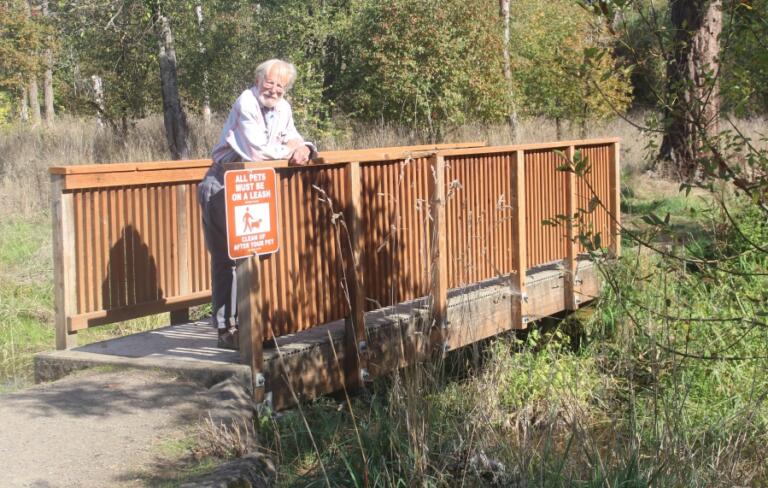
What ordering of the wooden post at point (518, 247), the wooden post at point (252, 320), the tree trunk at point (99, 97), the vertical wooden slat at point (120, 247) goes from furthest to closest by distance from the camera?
1. the tree trunk at point (99, 97)
2. the wooden post at point (518, 247)
3. the vertical wooden slat at point (120, 247)
4. the wooden post at point (252, 320)

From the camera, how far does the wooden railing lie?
6234 millimetres

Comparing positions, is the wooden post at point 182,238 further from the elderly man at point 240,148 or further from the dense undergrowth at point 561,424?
the dense undergrowth at point 561,424

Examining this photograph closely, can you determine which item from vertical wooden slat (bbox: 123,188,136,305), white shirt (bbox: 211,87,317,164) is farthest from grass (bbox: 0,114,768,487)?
white shirt (bbox: 211,87,317,164)

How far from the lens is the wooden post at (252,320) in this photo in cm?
568

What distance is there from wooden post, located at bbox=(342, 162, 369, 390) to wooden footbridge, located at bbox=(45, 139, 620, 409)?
0.4 inches

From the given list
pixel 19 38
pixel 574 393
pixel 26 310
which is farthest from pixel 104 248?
pixel 19 38

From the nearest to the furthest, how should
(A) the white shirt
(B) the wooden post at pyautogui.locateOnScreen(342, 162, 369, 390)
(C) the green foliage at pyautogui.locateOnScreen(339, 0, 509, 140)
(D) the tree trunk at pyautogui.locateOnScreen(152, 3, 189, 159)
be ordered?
1. (A) the white shirt
2. (B) the wooden post at pyautogui.locateOnScreen(342, 162, 369, 390)
3. (D) the tree trunk at pyautogui.locateOnScreen(152, 3, 189, 159)
4. (C) the green foliage at pyautogui.locateOnScreen(339, 0, 509, 140)

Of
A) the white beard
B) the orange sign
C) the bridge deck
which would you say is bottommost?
the bridge deck

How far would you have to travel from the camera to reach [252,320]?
18.8 feet

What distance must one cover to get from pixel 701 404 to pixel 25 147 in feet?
50.4

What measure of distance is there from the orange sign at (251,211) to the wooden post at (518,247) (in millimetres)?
2982

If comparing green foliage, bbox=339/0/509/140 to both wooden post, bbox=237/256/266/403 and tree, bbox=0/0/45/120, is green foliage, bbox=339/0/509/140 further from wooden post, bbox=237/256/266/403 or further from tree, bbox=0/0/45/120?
wooden post, bbox=237/256/266/403

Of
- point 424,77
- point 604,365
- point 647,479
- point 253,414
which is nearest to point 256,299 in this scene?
point 253,414

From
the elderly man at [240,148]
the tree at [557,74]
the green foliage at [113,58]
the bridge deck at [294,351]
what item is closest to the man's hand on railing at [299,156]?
the elderly man at [240,148]
